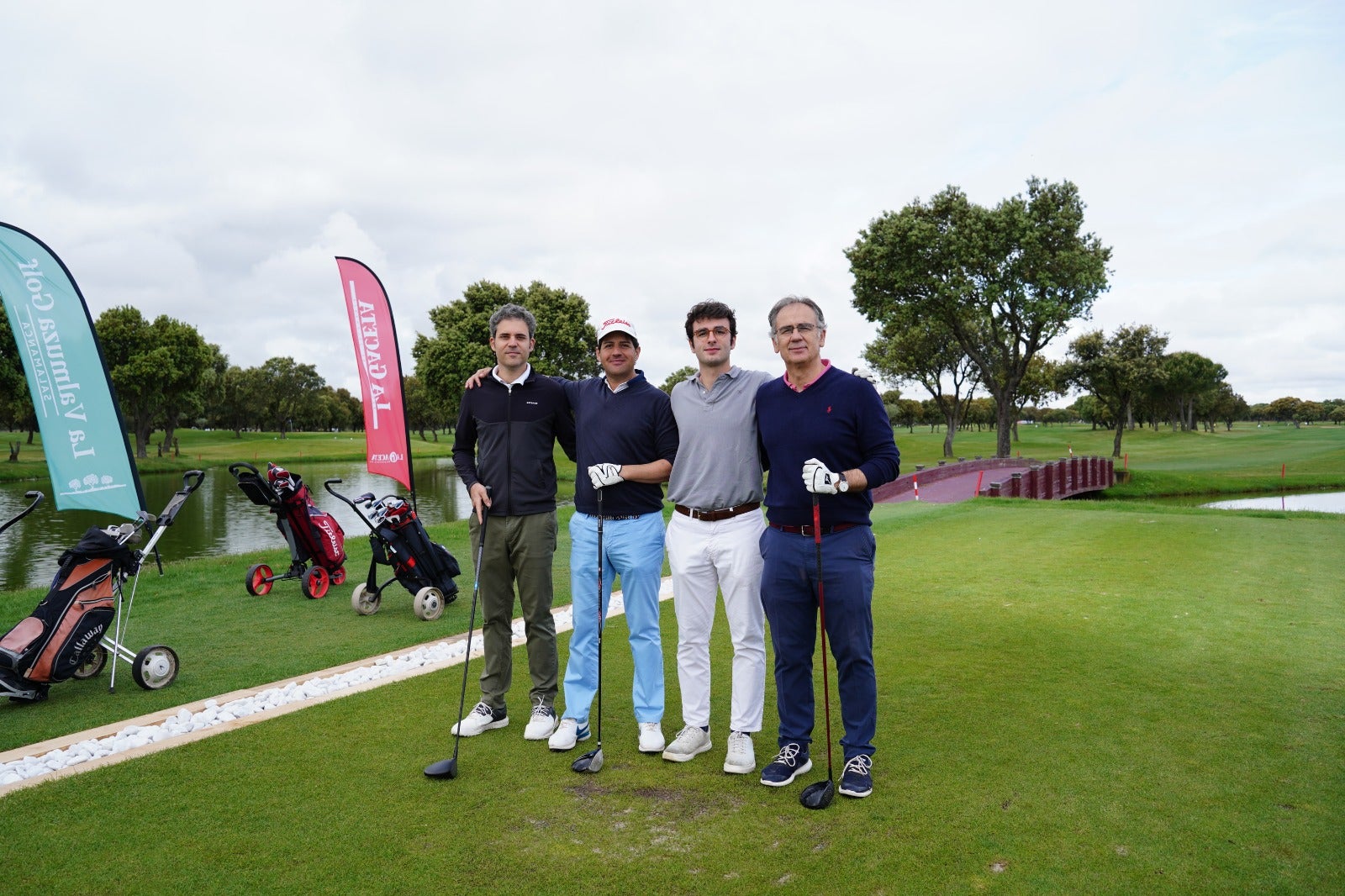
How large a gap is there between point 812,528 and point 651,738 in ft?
4.62

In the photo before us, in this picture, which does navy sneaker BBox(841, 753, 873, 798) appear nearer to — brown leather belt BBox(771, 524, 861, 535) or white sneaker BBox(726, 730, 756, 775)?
white sneaker BBox(726, 730, 756, 775)

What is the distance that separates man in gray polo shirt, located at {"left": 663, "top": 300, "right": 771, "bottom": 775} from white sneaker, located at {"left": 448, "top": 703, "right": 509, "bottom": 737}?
3.45 ft

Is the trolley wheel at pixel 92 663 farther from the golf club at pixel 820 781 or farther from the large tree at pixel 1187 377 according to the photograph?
the large tree at pixel 1187 377

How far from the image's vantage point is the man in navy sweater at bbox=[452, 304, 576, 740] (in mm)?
4668

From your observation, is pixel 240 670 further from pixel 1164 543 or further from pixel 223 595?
pixel 1164 543

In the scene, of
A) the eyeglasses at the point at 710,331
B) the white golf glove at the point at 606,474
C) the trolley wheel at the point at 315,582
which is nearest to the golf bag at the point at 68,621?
the trolley wheel at the point at 315,582

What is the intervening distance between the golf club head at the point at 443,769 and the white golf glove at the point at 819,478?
2.07 meters

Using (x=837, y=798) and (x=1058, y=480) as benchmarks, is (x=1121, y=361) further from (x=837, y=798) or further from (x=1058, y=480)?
(x=837, y=798)

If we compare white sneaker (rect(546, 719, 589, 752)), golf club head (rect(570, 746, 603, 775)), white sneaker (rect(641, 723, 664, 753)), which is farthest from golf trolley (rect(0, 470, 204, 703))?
white sneaker (rect(641, 723, 664, 753))

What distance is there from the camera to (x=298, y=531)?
28.0 feet

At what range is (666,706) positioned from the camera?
5.03 metres

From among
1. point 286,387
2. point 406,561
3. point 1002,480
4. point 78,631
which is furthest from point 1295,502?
point 286,387

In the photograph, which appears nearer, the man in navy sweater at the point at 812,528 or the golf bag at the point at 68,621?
the man in navy sweater at the point at 812,528

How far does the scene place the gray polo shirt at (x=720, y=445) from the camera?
4035mm
